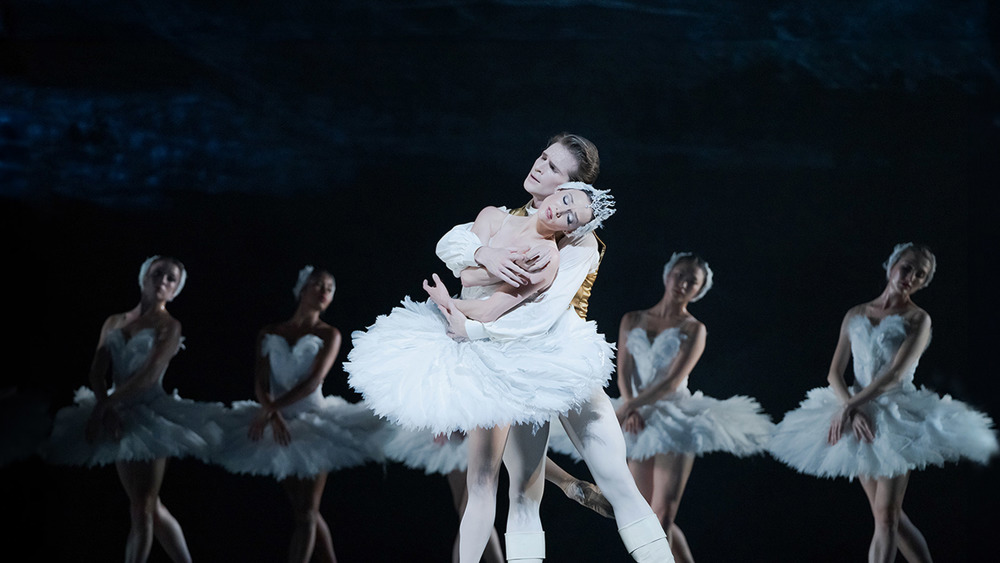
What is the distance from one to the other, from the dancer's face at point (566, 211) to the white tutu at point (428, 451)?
66.4 inches

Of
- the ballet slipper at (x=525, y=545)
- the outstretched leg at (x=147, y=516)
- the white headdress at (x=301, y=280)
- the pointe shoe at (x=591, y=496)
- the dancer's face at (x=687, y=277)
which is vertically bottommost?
the outstretched leg at (x=147, y=516)

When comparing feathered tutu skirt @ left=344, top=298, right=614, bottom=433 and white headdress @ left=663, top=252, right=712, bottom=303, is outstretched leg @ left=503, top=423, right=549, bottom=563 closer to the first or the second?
feathered tutu skirt @ left=344, top=298, right=614, bottom=433

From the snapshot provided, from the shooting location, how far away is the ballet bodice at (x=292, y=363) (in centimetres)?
432

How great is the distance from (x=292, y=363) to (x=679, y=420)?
1.80m

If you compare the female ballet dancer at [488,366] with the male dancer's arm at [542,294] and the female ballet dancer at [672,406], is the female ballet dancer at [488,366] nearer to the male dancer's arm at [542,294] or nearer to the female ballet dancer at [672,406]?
the male dancer's arm at [542,294]

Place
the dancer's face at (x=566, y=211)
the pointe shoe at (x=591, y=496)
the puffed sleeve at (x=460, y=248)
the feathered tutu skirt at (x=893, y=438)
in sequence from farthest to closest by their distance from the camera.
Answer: the feathered tutu skirt at (x=893, y=438) < the pointe shoe at (x=591, y=496) < the puffed sleeve at (x=460, y=248) < the dancer's face at (x=566, y=211)

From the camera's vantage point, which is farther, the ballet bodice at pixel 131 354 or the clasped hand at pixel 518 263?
the ballet bodice at pixel 131 354

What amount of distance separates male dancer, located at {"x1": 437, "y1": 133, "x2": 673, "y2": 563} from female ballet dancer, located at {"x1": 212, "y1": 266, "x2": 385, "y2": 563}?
140 centimetres

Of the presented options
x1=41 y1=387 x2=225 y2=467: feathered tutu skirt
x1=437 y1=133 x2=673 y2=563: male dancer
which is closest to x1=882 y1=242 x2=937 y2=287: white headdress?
x1=437 y1=133 x2=673 y2=563: male dancer

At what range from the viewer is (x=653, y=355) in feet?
14.2

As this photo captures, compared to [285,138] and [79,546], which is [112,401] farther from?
[285,138]

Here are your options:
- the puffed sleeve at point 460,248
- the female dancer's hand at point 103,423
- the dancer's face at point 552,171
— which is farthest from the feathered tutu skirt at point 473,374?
the female dancer's hand at point 103,423

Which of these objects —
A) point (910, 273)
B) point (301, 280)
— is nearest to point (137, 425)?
point (301, 280)

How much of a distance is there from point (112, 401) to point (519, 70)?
2451 mm
